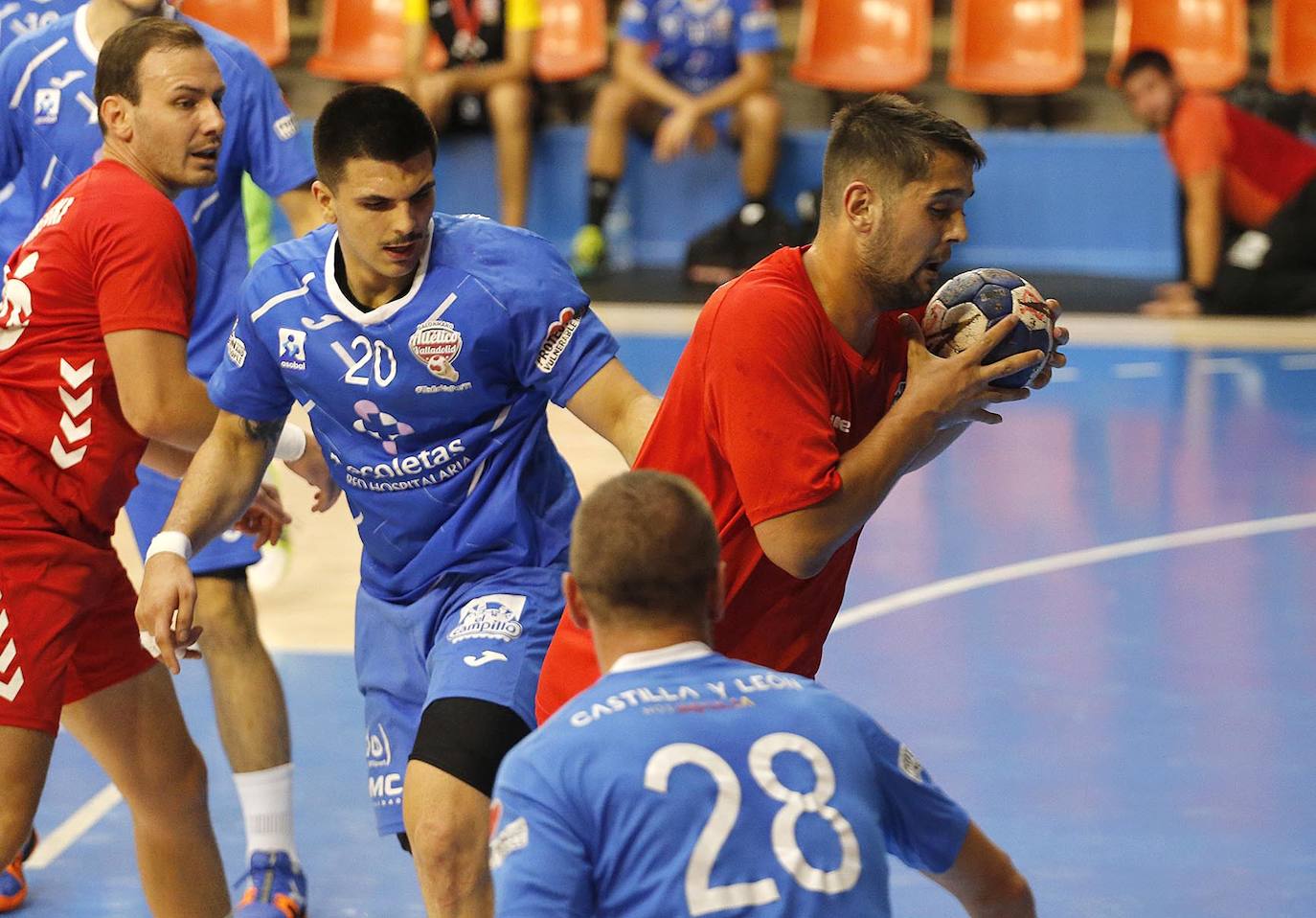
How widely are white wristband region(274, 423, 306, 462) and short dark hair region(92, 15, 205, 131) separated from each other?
75cm

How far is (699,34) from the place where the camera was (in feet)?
41.9

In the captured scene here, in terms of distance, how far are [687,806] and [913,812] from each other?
0.38 m

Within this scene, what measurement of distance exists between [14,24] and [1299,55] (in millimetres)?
9782

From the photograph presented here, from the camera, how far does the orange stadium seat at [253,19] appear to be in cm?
1450

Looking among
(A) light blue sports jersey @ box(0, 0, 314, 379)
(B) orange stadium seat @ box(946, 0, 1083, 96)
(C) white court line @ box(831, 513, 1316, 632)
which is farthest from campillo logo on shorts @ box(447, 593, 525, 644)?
(B) orange stadium seat @ box(946, 0, 1083, 96)

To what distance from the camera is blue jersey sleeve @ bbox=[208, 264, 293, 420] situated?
153 inches

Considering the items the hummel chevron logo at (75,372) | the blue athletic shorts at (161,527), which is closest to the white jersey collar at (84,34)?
the blue athletic shorts at (161,527)

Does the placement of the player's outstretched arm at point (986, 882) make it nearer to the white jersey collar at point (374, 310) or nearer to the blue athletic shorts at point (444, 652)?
the blue athletic shorts at point (444, 652)

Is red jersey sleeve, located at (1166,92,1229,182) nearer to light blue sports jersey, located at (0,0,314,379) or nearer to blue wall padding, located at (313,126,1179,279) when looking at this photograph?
blue wall padding, located at (313,126,1179,279)

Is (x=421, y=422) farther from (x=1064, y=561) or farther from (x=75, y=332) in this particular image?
(x=1064, y=561)

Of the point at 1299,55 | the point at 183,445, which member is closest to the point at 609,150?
the point at 1299,55

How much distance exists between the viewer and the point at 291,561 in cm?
746

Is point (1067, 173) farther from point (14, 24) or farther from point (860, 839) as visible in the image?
point (860, 839)

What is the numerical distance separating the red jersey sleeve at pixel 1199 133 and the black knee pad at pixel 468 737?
9124mm
